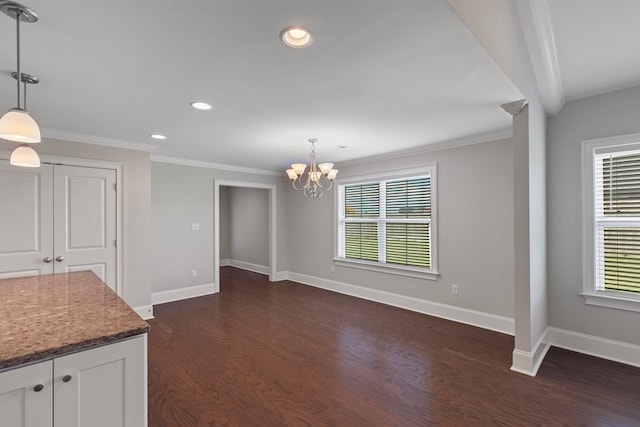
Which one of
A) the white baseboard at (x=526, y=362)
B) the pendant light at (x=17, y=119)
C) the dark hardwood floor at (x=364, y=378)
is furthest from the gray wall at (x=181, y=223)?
the white baseboard at (x=526, y=362)

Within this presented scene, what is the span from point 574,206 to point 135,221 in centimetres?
526

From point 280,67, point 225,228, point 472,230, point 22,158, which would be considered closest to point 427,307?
point 472,230

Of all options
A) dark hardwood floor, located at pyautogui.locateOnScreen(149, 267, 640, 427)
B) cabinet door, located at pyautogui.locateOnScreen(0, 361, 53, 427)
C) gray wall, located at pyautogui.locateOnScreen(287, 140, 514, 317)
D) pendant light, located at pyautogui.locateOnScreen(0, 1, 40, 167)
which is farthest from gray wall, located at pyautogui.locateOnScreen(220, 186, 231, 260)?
cabinet door, located at pyautogui.locateOnScreen(0, 361, 53, 427)

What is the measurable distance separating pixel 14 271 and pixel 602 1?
18.6 ft

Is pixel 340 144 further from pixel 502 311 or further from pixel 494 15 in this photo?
pixel 502 311

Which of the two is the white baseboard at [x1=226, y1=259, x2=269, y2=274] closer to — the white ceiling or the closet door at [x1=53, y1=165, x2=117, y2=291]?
the closet door at [x1=53, y1=165, x2=117, y2=291]

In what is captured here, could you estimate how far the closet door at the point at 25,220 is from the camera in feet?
10.5

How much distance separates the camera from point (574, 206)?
3121mm

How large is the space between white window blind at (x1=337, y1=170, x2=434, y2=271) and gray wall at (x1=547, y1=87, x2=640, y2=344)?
4.70 feet

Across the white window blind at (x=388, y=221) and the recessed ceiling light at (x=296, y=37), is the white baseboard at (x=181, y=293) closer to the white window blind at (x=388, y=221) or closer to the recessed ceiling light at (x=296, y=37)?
the white window blind at (x=388, y=221)

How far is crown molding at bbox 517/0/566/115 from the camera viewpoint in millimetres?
2129

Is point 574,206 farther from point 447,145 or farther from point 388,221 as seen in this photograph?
point 388,221

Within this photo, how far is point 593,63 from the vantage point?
2.56 meters

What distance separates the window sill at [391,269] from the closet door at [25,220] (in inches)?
161
